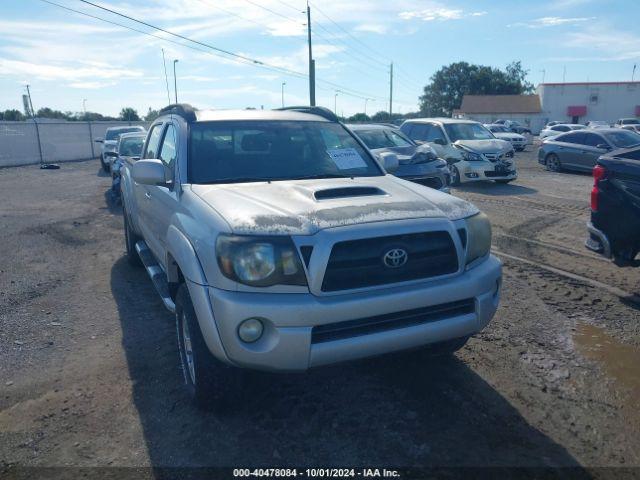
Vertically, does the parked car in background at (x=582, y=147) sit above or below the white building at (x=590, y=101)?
below

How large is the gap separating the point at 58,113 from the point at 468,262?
84.1 m

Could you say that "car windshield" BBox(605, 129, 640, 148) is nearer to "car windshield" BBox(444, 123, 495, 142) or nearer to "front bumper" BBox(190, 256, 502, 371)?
"car windshield" BBox(444, 123, 495, 142)

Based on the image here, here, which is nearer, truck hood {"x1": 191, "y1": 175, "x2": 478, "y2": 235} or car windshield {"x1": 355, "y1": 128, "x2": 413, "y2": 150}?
truck hood {"x1": 191, "y1": 175, "x2": 478, "y2": 235}

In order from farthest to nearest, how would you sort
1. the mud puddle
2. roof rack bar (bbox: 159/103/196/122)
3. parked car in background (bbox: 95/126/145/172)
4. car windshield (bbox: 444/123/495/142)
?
parked car in background (bbox: 95/126/145/172) < car windshield (bbox: 444/123/495/142) < roof rack bar (bbox: 159/103/196/122) < the mud puddle

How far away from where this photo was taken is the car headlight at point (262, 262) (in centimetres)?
290

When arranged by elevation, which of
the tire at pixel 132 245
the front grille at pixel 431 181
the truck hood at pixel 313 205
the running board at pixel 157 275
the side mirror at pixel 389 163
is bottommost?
the tire at pixel 132 245

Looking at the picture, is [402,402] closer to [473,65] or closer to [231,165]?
[231,165]

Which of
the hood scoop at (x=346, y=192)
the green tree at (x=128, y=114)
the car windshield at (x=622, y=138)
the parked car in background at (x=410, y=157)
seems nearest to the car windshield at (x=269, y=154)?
the hood scoop at (x=346, y=192)

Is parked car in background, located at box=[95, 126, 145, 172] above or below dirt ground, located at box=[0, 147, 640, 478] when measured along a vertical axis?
above

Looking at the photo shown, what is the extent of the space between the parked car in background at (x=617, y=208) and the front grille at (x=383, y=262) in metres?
2.88

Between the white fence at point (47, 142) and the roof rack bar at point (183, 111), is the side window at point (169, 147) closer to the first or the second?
the roof rack bar at point (183, 111)

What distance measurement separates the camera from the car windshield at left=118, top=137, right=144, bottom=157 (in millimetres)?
13890

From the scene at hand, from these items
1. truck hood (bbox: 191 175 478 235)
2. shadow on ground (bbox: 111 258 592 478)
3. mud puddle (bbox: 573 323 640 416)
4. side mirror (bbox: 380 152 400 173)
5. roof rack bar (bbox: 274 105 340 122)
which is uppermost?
roof rack bar (bbox: 274 105 340 122)

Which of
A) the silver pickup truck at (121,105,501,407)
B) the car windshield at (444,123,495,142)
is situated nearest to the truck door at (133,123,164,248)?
the silver pickup truck at (121,105,501,407)
